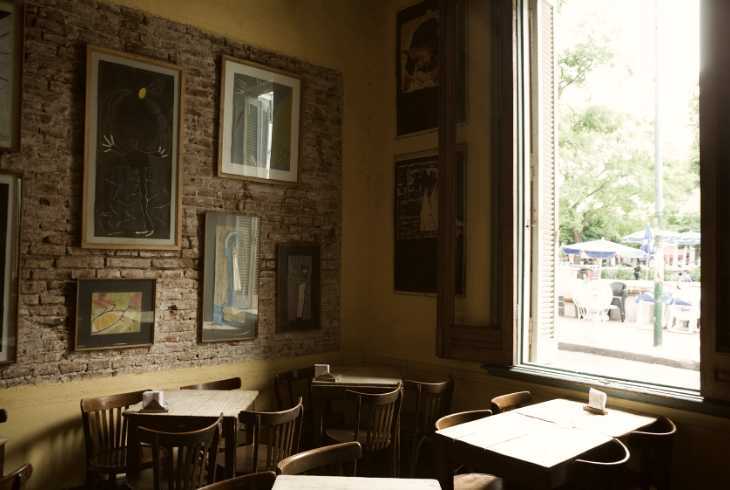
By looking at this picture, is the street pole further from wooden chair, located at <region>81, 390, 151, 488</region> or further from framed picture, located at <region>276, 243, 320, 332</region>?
wooden chair, located at <region>81, 390, 151, 488</region>

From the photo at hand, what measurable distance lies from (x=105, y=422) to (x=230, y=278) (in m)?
1.41

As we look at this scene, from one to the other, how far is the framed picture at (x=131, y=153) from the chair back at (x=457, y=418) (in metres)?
2.46

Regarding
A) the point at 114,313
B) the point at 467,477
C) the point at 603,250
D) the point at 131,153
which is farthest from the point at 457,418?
the point at 603,250

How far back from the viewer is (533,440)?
2820 millimetres

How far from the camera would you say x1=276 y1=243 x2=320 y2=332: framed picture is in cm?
488

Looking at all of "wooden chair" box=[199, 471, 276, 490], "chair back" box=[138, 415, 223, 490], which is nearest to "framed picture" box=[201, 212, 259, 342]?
"chair back" box=[138, 415, 223, 490]

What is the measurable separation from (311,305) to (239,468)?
191cm

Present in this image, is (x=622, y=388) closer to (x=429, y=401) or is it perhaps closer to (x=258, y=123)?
(x=429, y=401)

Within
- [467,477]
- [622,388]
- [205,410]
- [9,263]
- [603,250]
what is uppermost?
[603,250]

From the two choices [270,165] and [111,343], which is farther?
[270,165]

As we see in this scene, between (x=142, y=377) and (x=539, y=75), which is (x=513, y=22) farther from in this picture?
(x=142, y=377)

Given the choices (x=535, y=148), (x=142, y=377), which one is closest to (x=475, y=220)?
(x=535, y=148)

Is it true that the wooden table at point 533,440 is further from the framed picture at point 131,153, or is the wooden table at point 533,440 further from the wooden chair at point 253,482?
the framed picture at point 131,153

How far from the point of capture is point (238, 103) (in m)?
4.64
